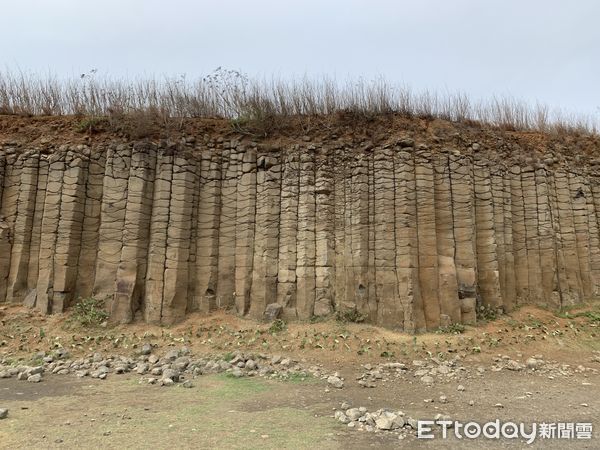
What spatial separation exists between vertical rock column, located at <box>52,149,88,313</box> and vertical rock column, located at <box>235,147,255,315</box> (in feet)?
12.6

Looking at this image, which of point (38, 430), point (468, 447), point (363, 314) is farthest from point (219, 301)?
point (468, 447)

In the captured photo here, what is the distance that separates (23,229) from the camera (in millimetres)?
11242

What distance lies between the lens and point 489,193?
1183cm

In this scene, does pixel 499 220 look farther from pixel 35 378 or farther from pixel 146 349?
pixel 35 378

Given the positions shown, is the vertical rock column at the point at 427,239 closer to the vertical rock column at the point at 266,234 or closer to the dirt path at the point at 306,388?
the dirt path at the point at 306,388

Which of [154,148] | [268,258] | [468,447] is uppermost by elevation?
[154,148]

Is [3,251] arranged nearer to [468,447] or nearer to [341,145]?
[341,145]

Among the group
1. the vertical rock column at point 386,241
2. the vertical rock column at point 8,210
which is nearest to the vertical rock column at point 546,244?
the vertical rock column at point 386,241

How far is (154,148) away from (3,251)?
172 inches

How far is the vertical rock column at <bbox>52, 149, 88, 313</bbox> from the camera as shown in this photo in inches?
418

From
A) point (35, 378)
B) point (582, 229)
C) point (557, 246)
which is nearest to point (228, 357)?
point (35, 378)

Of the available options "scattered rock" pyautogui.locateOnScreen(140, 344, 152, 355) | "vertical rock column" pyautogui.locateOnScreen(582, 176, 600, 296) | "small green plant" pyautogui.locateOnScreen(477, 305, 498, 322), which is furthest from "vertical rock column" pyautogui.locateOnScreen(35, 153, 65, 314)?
"vertical rock column" pyautogui.locateOnScreen(582, 176, 600, 296)

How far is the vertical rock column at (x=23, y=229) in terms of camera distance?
429 inches

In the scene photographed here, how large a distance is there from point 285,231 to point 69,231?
5.16 m
